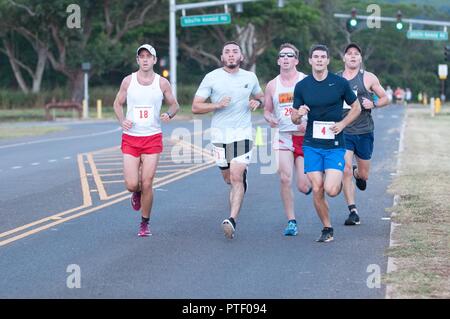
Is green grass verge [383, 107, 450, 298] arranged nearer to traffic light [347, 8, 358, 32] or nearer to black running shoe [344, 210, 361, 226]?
black running shoe [344, 210, 361, 226]

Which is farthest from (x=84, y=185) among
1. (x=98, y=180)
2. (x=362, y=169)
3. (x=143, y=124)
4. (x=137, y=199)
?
(x=143, y=124)

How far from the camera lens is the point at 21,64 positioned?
70.7 m

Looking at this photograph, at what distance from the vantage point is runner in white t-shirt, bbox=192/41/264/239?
12039mm

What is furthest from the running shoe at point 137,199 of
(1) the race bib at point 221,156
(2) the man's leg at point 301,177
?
(2) the man's leg at point 301,177

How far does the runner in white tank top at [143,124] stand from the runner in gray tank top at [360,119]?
2.23 metres

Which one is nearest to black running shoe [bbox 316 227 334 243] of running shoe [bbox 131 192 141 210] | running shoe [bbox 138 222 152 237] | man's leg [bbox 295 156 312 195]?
man's leg [bbox 295 156 312 195]

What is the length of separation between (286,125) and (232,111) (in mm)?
656

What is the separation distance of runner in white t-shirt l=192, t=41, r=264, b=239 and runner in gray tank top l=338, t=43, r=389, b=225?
52.4 inches

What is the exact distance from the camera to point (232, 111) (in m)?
12.1
